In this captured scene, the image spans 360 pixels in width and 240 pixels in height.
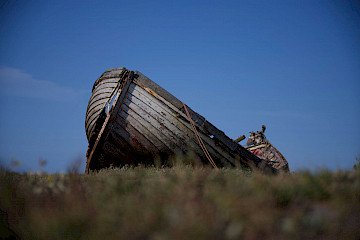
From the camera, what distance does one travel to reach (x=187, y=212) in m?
1.85

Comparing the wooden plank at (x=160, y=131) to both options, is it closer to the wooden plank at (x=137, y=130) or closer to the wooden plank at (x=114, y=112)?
the wooden plank at (x=137, y=130)

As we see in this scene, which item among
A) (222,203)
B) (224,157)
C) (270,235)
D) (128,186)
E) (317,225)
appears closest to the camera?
(270,235)

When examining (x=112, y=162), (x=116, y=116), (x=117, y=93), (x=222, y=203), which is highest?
(x=117, y=93)

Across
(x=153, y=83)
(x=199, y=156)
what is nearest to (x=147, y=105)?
(x=153, y=83)

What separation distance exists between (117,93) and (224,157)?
9.89 feet

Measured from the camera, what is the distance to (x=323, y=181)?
2.74m

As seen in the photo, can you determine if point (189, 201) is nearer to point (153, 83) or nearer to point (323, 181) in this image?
point (323, 181)

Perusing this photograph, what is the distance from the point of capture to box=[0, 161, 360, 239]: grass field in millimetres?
1740

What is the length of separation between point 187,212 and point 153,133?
4.45 meters

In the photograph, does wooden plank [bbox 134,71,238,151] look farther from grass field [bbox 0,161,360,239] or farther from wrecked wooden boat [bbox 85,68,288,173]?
grass field [bbox 0,161,360,239]

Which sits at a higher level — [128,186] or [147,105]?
[147,105]

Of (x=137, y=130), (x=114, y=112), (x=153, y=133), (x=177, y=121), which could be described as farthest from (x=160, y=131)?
(x=114, y=112)

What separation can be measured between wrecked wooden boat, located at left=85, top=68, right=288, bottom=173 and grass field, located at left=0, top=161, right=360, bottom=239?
11.2 feet

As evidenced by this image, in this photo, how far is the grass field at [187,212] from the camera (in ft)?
5.71
